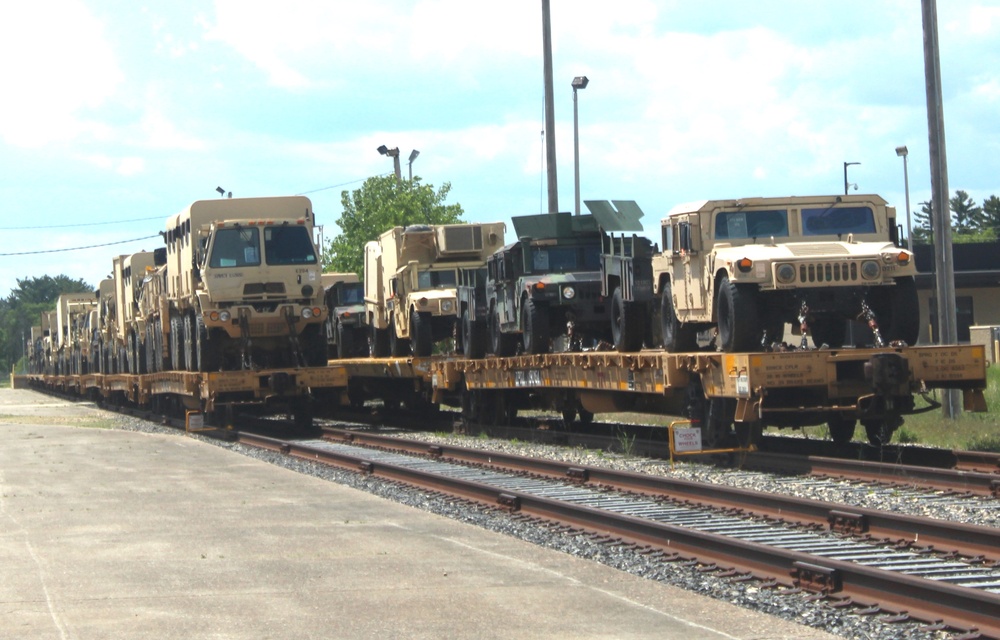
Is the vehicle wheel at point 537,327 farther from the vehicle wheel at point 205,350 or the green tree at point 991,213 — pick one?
the green tree at point 991,213

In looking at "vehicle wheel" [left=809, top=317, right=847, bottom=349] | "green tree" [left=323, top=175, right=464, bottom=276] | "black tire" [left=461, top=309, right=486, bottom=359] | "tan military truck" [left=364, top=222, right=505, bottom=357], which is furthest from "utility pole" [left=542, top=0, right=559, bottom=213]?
"green tree" [left=323, top=175, right=464, bottom=276]

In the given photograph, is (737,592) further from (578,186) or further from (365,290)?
(578,186)

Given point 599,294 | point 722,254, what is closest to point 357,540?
point 722,254

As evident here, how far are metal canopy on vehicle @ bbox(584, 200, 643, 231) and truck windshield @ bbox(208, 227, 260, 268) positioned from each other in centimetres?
721

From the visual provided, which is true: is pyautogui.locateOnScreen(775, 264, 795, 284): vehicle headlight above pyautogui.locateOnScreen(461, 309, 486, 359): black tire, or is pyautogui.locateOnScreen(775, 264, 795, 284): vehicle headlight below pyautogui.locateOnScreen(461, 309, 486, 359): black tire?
above

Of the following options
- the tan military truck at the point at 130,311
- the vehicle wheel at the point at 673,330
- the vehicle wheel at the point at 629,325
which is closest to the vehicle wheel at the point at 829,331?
the vehicle wheel at the point at 673,330

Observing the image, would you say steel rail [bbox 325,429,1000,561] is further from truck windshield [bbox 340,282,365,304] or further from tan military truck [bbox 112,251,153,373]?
tan military truck [bbox 112,251,153,373]

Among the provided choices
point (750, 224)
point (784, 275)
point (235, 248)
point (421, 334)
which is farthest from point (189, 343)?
point (784, 275)

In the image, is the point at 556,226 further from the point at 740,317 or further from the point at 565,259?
the point at 740,317

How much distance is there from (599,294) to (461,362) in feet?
12.9

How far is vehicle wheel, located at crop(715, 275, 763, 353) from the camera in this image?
14172 millimetres

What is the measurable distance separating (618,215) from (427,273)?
7.78 m

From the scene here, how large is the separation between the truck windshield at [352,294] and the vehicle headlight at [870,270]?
19.8 meters

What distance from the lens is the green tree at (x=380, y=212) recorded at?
47750 mm
